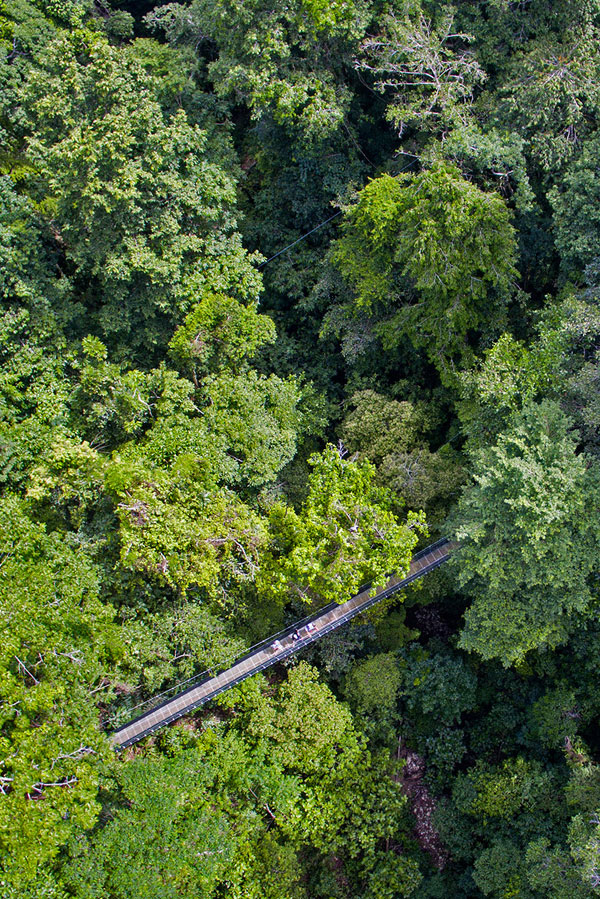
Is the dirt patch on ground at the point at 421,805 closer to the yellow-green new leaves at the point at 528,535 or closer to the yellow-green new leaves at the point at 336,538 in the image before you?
the yellow-green new leaves at the point at 528,535

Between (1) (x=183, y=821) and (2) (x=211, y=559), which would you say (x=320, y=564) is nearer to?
(2) (x=211, y=559)

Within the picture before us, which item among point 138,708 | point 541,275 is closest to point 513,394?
point 541,275

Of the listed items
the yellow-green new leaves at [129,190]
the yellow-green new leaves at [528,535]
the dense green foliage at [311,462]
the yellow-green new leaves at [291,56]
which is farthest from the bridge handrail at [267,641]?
the yellow-green new leaves at [291,56]

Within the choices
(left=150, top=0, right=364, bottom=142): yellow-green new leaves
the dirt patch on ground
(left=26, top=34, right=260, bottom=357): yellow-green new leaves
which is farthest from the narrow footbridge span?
(left=150, top=0, right=364, bottom=142): yellow-green new leaves

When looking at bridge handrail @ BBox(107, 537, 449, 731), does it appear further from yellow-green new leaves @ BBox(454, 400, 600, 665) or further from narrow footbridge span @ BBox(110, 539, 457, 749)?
yellow-green new leaves @ BBox(454, 400, 600, 665)

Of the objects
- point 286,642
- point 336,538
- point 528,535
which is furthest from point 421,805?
point 528,535

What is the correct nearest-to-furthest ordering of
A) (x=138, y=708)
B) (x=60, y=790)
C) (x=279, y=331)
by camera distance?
1. (x=60, y=790)
2. (x=138, y=708)
3. (x=279, y=331)

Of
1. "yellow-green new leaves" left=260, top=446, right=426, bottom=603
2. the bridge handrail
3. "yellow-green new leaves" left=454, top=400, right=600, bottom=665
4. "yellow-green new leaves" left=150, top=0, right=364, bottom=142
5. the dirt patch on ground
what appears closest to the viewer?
"yellow-green new leaves" left=454, top=400, right=600, bottom=665
